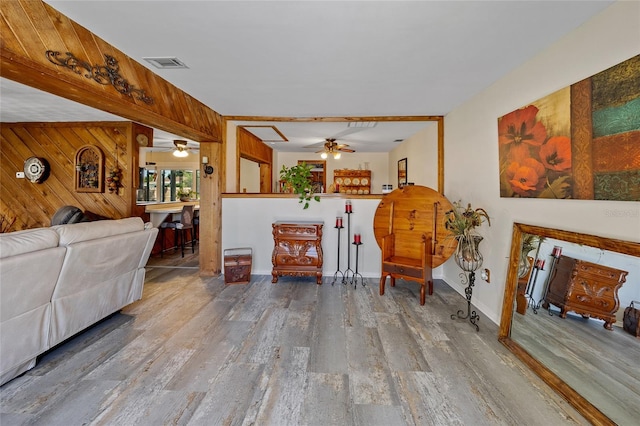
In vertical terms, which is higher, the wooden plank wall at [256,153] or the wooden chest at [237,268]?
the wooden plank wall at [256,153]

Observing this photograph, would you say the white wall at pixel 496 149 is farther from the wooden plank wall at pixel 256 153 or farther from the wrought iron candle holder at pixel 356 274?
the wooden plank wall at pixel 256 153

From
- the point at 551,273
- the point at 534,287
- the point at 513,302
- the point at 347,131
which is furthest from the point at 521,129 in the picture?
the point at 347,131

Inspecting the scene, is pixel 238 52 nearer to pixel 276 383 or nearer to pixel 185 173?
pixel 276 383

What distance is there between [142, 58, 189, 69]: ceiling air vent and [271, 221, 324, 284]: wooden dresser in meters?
2.10

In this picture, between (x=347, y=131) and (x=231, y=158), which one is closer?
(x=231, y=158)

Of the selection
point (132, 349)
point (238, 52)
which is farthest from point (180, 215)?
point (238, 52)

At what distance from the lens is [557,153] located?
1969mm

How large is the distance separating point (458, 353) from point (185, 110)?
3735 mm

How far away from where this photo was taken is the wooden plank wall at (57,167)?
4.72 meters

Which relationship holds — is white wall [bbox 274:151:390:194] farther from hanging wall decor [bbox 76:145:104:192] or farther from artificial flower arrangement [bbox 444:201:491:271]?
artificial flower arrangement [bbox 444:201:491:271]

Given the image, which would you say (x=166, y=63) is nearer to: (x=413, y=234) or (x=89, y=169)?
(x=413, y=234)

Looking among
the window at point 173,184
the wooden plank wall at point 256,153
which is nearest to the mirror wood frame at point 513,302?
the wooden plank wall at point 256,153

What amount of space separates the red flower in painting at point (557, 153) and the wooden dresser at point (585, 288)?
66 centimetres

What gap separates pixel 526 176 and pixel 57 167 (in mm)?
7000
